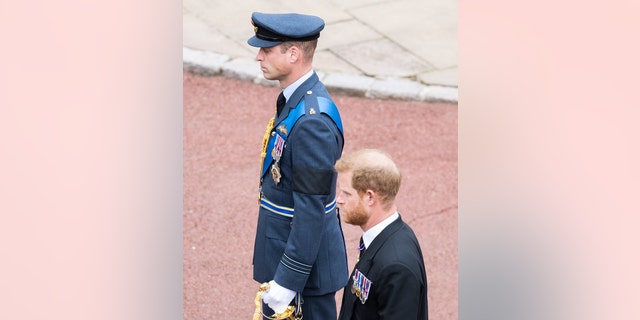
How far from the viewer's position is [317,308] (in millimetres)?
4234

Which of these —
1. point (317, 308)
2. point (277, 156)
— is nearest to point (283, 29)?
point (277, 156)

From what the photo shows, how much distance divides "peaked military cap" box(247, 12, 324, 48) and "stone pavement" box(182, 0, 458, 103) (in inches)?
160

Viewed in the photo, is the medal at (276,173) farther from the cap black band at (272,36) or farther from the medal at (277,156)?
the cap black band at (272,36)

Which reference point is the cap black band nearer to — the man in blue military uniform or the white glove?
the man in blue military uniform

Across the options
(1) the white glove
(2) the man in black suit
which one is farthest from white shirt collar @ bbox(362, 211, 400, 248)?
(1) the white glove

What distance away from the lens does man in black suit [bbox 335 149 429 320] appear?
3256 millimetres

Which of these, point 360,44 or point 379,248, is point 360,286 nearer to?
point 379,248

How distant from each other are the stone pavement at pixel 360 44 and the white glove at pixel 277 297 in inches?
165

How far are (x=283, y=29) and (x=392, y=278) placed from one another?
1.11 metres

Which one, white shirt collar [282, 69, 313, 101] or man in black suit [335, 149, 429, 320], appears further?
white shirt collar [282, 69, 313, 101]

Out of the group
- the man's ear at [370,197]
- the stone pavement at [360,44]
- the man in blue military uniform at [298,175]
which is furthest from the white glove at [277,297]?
the stone pavement at [360,44]

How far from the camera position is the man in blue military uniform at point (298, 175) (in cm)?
396
